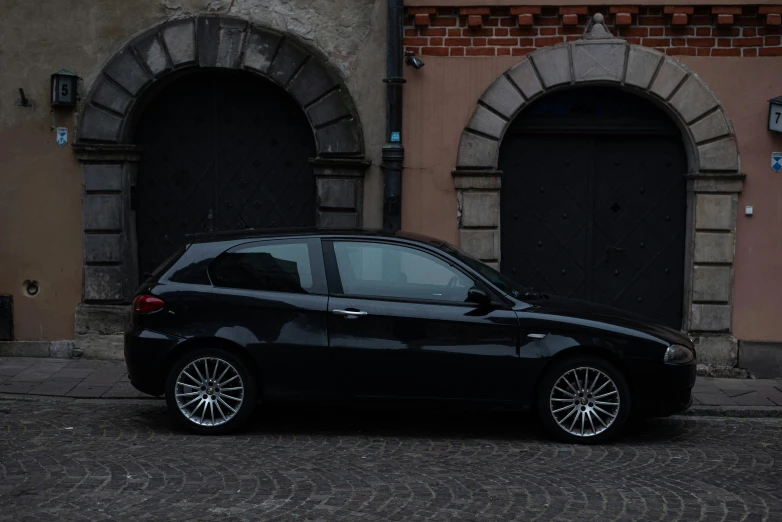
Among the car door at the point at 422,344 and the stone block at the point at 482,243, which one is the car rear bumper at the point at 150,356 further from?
the stone block at the point at 482,243

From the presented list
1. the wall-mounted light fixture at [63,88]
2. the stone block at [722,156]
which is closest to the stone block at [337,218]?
the wall-mounted light fixture at [63,88]

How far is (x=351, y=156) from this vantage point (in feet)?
40.7

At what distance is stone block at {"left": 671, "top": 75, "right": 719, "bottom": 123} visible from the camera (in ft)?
39.7

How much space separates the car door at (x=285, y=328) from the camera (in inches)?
346

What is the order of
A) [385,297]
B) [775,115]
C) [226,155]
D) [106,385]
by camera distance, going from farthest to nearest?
1. [226,155]
2. [775,115]
3. [106,385]
4. [385,297]

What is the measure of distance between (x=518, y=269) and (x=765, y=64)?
3332 millimetres

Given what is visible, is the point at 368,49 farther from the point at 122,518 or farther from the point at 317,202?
the point at 122,518

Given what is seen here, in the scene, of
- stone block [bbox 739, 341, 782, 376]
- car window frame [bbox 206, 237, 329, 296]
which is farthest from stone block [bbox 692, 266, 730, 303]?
car window frame [bbox 206, 237, 329, 296]

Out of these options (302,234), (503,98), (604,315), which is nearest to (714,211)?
(503,98)

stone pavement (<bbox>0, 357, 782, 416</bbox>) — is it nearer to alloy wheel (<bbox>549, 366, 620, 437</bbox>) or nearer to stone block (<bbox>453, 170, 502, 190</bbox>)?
alloy wheel (<bbox>549, 366, 620, 437</bbox>)

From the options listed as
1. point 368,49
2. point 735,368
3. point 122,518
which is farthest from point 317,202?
point 122,518

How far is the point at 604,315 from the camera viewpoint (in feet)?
29.4

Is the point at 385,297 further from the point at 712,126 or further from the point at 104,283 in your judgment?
the point at 712,126

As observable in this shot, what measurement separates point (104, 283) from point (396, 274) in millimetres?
4793
